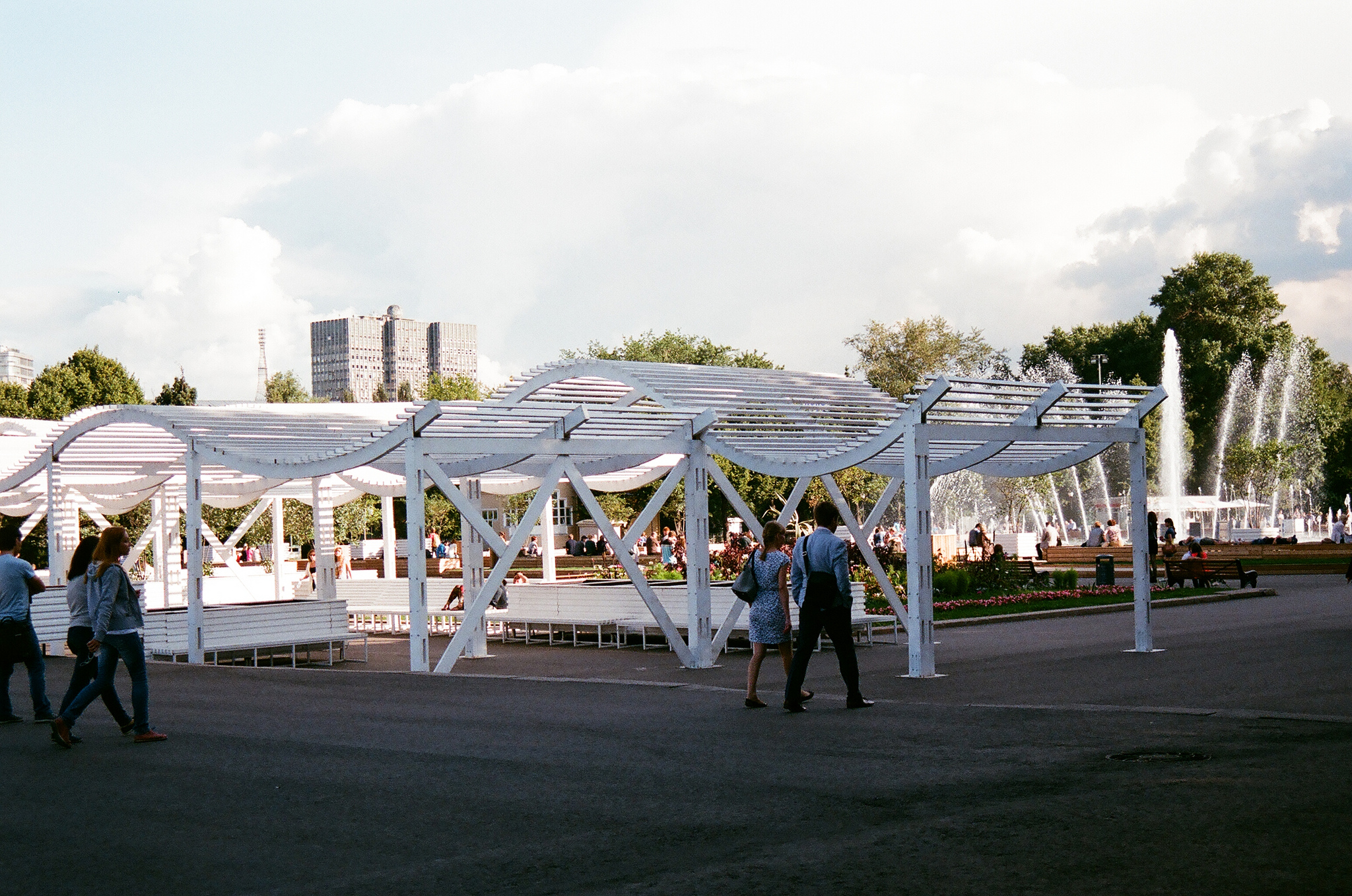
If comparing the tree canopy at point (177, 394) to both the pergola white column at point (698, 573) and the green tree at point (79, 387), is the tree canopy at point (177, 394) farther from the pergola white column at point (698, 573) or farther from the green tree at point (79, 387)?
the pergola white column at point (698, 573)

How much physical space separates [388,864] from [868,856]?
217 cm

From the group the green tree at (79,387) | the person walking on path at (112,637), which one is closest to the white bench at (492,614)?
the person walking on path at (112,637)

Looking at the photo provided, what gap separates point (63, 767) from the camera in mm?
10031

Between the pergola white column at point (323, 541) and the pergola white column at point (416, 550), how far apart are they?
7485 mm

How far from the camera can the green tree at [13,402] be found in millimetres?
58562

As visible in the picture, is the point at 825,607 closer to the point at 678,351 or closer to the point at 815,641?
the point at 815,641

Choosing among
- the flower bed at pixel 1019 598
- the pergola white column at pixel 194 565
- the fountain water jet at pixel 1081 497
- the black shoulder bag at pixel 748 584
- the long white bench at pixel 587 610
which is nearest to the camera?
the black shoulder bag at pixel 748 584

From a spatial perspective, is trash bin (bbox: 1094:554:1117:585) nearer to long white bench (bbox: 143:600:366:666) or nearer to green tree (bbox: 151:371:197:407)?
long white bench (bbox: 143:600:366:666)

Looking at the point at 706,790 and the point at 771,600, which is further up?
the point at 771,600

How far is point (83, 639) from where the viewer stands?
11.9 m

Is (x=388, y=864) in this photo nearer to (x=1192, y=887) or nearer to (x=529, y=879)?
(x=529, y=879)

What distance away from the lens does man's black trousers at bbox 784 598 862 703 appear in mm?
12047

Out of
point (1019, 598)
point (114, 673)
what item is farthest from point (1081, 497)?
point (114, 673)

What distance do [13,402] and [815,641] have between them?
55.0m
